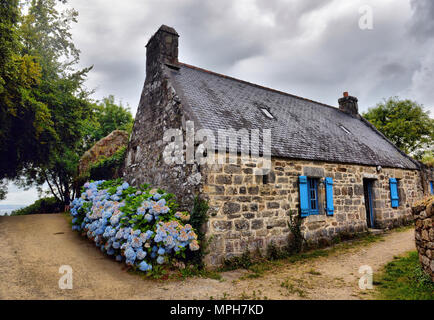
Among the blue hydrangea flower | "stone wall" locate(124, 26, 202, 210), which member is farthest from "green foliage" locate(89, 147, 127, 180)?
the blue hydrangea flower

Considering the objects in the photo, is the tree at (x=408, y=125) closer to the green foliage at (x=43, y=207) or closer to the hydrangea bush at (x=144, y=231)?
the hydrangea bush at (x=144, y=231)

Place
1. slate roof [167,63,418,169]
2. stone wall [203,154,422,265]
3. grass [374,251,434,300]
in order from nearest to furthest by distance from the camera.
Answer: grass [374,251,434,300], stone wall [203,154,422,265], slate roof [167,63,418,169]

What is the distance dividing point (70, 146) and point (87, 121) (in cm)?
153

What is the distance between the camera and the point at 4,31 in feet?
24.2

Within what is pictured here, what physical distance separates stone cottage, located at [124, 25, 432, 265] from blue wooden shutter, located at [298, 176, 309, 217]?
28 mm

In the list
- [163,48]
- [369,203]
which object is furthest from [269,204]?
[163,48]

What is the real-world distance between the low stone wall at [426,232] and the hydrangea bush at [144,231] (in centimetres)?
387

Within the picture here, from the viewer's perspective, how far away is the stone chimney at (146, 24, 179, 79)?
8.63 meters

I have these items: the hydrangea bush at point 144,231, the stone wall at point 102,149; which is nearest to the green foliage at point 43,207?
the stone wall at point 102,149

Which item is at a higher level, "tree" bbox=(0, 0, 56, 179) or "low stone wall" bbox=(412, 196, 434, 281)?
"tree" bbox=(0, 0, 56, 179)

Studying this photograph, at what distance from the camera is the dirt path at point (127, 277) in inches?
159

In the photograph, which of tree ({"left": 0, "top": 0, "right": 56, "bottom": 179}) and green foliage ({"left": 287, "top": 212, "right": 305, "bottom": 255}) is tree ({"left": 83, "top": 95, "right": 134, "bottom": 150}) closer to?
tree ({"left": 0, "top": 0, "right": 56, "bottom": 179})
